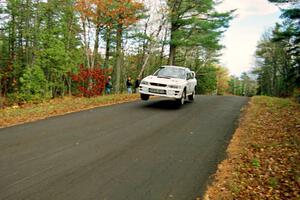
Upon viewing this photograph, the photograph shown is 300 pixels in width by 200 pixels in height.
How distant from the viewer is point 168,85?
12.6 metres

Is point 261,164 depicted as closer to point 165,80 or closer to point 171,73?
point 165,80

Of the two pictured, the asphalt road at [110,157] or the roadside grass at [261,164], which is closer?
the asphalt road at [110,157]

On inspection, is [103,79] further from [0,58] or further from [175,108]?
[0,58]

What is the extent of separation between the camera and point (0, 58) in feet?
89.1

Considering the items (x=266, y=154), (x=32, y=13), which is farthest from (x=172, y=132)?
(x=32, y=13)

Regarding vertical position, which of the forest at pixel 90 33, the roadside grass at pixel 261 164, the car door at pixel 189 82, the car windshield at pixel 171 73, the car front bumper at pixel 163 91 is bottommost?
the roadside grass at pixel 261 164

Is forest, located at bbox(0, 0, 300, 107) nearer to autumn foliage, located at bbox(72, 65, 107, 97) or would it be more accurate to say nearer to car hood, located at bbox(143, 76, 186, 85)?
autumn foliage, located at bbox(72, 65, 107, 97)

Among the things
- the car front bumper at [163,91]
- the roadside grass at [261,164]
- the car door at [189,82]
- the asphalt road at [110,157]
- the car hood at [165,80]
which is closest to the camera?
the asphalt road at [110,157]

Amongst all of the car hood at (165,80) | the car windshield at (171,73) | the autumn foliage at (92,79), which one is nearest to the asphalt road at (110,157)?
the car hood at (165,80)

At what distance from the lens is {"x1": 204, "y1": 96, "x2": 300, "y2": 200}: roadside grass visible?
16.3 feet

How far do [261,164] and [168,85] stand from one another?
6777 mm

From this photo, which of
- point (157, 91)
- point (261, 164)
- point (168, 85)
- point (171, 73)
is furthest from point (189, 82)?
point (261, 164)

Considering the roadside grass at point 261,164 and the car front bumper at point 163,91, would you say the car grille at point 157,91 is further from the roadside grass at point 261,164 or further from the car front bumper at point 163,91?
the roadside grass at point 261,164

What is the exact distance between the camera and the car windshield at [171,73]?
45.4 feet
